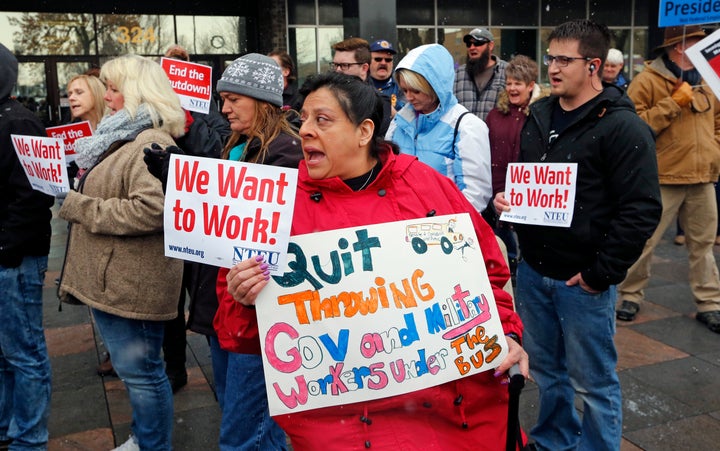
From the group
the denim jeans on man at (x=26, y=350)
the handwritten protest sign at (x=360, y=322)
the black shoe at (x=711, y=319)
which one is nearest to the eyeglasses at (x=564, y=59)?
the handwritten protest sign at (x=360, y=322)

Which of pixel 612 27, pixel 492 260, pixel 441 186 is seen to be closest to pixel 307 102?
pixel 441 186

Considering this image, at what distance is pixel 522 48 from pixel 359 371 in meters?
16.9

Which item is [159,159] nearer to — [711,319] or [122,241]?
[122,241]

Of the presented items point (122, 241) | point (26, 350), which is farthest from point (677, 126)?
point (26, 350)

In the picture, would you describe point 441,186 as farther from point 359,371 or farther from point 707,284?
point 707,284

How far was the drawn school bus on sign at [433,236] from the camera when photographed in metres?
2.21

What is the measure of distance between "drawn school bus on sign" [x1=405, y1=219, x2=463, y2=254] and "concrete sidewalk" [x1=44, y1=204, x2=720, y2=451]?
2197 mm

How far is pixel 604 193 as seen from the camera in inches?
123

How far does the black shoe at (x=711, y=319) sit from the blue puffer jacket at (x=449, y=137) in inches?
109

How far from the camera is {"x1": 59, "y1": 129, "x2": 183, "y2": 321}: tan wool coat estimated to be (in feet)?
10.3

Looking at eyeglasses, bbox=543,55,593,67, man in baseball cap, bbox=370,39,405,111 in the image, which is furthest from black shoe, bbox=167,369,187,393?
man in baseball cap, bbox=370,39,405,111

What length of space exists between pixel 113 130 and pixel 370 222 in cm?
161

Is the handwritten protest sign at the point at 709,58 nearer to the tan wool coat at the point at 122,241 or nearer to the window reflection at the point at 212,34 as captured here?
the tan wool coat at the point at 122,241

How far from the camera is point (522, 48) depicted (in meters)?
17.8
